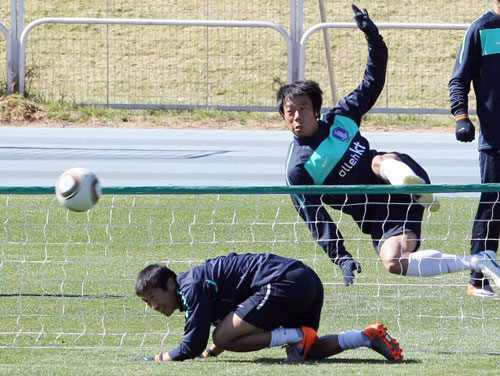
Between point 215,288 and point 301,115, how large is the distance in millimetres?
1404

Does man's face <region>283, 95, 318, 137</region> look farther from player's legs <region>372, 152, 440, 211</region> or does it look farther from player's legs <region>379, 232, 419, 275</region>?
player's legs <region>379, 232, 419, 275</region>

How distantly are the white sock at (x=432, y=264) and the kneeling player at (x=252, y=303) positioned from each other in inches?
31.0

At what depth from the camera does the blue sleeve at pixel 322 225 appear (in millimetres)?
6008

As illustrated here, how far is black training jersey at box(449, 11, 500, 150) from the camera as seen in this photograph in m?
6.81

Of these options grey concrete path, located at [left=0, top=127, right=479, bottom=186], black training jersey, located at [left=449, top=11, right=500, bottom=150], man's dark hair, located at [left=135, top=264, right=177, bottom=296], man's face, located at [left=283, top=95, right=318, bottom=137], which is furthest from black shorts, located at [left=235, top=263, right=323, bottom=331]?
grey concrete path, located at [left=0, top=127, right=479, bottom=186]

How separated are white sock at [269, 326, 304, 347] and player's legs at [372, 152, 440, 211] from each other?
110 centimetres

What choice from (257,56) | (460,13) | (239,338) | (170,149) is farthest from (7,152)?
(460,13)

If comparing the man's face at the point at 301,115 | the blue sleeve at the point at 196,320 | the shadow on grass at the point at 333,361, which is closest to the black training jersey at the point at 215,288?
the blue sleeve at the point at 196,320

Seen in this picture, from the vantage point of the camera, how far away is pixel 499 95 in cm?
687

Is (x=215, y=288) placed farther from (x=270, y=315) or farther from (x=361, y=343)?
(x=361, y=343)

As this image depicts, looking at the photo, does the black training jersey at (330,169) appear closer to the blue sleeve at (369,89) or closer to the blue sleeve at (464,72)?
the blue sleeve at (369,89)

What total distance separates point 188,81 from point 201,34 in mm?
1130

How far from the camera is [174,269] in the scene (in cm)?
773

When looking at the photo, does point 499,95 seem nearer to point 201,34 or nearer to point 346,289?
point 346,289
